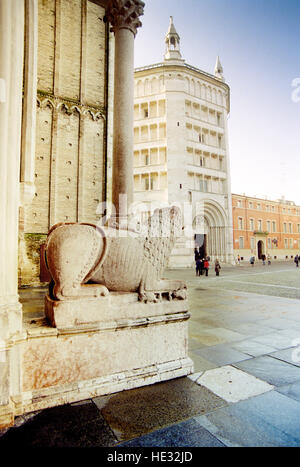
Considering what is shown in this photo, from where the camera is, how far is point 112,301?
1.98m

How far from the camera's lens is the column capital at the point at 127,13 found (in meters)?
5.29

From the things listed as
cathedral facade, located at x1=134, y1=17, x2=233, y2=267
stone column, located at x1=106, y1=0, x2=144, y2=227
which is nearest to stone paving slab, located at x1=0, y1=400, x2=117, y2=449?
stone column, located at x1=106, y1=0, x2=144, y2=227

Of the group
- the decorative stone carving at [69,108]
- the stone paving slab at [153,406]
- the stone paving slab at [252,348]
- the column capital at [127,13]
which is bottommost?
the stone paving slab at [252,348]

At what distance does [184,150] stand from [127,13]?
20.5m

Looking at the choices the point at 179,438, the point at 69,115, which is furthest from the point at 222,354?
the point at 69,115

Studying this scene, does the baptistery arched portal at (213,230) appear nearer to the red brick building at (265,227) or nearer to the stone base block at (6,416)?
the red brick building at (265,227)

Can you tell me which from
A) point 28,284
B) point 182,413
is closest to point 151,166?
point 28,284

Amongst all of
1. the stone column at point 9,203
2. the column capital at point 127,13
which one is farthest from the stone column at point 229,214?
the stone column at point 9,203

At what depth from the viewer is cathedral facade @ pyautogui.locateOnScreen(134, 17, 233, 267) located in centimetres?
2500

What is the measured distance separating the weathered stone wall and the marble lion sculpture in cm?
704

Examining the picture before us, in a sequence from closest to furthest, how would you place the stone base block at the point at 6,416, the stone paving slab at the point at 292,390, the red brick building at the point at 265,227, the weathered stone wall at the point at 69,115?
the stone base block at the point at 6,416
the stone paving slab at the point at 292,390
the weathered stone wall at the point at 69,115
the red brick building at the point at 265,227

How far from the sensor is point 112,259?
2.03m
